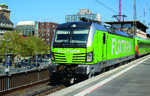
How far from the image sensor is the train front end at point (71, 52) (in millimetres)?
12305

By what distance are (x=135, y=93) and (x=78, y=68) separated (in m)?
4.16

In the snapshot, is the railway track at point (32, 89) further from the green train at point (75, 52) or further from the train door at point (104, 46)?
the train door at point (104, 46)

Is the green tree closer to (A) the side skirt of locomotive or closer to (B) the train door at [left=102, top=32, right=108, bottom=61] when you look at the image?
(B) the train door at [left=102, top=32, right=108, bottom=61]

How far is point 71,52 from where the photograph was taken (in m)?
12.5

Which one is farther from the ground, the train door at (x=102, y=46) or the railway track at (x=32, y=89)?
the train door at (x=102, y=46)

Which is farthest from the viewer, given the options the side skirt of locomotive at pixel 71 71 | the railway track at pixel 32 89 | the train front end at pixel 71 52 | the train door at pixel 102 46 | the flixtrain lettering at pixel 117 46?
the flixtrain lettering at pixel 117 46

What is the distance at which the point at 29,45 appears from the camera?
5762 centimetres

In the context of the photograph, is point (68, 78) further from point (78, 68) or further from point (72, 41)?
point (72, 41)

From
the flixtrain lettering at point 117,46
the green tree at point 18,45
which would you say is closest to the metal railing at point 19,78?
the flixtrain lettering at point 117,46

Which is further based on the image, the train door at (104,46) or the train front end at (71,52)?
the train door at (104,46)

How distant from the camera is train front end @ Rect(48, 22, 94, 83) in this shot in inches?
484

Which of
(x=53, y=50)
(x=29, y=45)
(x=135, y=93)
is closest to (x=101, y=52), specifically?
(x=53, y=50)

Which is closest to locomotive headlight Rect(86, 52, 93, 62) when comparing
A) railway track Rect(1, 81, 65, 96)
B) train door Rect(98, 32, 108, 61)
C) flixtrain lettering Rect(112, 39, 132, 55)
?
train door Rect(98, 32, 108, 61)

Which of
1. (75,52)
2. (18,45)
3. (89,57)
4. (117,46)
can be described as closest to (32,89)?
(75,52)
